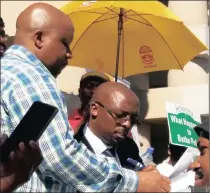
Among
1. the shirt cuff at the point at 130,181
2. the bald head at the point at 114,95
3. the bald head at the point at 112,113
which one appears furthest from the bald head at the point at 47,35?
the bald head at the point at 114,95

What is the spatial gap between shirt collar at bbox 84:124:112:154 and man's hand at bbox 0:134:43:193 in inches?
50.7

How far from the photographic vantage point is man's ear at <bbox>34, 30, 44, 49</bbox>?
316cm

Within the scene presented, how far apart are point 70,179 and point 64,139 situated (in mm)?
160

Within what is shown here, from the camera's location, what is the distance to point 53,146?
289cm

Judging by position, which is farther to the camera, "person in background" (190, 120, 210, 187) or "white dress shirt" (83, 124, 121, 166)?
"person in background" (190, 120, 210, 187)

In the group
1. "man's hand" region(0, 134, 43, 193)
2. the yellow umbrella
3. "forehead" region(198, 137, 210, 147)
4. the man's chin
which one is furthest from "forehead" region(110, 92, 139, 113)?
the yellow umbrella

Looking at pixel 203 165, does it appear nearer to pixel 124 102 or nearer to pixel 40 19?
pixel 124 102

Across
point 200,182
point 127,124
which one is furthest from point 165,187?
point 200,182

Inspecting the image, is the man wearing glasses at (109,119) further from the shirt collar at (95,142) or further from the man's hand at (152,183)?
the man's hand at (152,183)

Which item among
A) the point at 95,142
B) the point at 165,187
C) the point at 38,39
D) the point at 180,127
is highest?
the point at 38,39

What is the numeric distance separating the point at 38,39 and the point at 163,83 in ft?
20.3

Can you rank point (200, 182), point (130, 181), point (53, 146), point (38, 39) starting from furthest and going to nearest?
point (200, 182) < point (38, 39) < point (130, 181) < point (53, 146)

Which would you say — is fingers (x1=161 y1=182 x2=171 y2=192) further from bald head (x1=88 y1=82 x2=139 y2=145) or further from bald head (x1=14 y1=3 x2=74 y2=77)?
bald head (x1=88 y1=82 x2=139 y2=145)

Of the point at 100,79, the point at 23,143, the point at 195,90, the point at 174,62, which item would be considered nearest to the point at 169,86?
the point at 195,90
